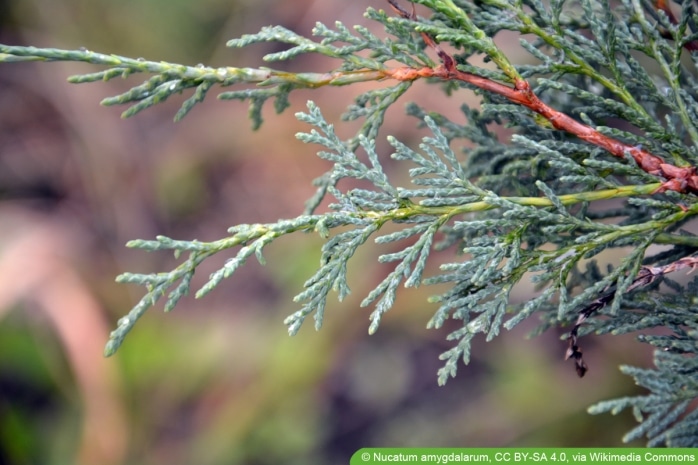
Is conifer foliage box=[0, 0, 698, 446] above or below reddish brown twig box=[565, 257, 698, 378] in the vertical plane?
above

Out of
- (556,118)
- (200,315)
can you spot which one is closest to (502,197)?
(556,118)

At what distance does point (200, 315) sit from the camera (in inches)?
154

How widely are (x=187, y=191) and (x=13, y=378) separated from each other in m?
1.61

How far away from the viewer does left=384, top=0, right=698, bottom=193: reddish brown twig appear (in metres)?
1.12

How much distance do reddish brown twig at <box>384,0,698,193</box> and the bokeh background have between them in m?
2.48

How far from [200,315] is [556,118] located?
10.4 feet

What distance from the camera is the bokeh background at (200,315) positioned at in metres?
3.51

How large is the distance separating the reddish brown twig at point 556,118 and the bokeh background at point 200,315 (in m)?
2.48

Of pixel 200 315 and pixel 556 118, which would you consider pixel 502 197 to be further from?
pixel 200 315

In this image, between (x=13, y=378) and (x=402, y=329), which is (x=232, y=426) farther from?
(x=13, y=378)

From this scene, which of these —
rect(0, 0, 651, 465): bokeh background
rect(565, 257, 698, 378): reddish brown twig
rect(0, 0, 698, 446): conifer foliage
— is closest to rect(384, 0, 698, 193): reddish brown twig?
rect(0, 0, 698, 446): conifer foliage

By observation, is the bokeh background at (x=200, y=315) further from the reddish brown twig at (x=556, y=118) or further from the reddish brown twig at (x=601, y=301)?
the reddish brown twig at (x=556, y=118)

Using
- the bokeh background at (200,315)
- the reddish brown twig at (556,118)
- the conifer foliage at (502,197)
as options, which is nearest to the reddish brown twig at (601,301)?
the conifer foliage at (502,197)

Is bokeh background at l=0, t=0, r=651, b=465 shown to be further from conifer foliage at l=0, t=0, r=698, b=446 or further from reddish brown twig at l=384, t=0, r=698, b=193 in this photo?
reddish brown twig at l=384, t=0, r=698, b=193
